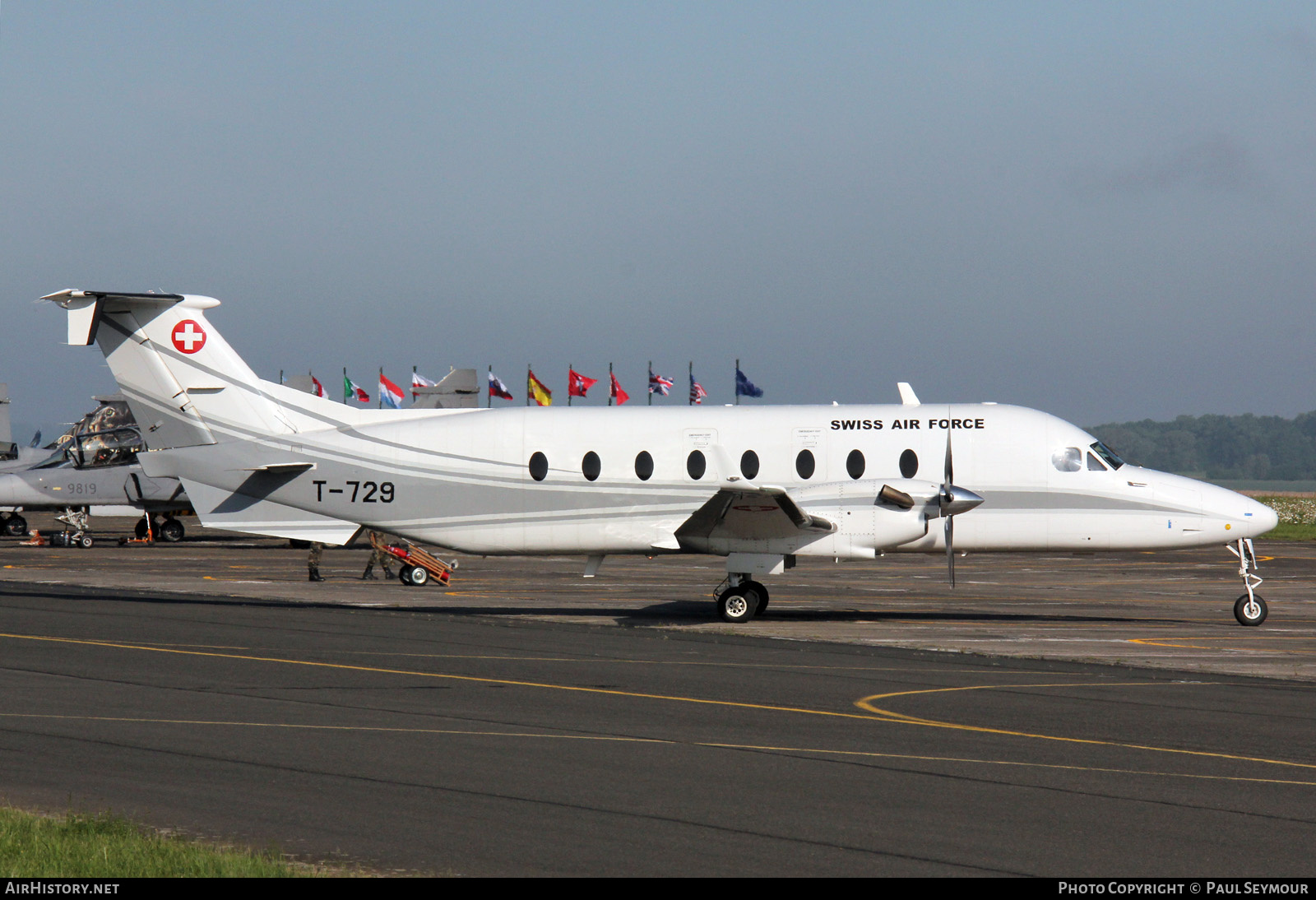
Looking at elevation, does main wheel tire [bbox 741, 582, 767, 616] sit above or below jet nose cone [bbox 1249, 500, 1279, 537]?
below

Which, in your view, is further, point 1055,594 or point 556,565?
point 556,565

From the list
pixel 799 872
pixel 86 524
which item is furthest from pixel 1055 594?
pixel 86 524

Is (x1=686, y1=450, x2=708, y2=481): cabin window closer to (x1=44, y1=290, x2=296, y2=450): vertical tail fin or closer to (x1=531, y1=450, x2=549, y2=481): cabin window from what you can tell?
(x1=531, y1=450, x2=549, y2=481): cabin window

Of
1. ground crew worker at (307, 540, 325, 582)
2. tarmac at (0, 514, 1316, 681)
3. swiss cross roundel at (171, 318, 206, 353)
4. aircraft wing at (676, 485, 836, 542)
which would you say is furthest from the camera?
ground crew worker at (307, 540, 325, 582)

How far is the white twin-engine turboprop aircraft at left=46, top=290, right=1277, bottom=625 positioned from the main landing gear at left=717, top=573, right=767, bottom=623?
0.03 meters

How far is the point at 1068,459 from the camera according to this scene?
2325 centimetres

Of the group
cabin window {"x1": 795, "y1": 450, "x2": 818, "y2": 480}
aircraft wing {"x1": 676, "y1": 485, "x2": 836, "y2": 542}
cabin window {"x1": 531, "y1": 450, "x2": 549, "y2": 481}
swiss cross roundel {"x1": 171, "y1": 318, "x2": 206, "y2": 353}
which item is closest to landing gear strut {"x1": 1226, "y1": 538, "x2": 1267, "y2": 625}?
aircraft wing {"x1": 676, "y1": 485, "x2": 836, "y2": 542}

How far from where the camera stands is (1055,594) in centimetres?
3038

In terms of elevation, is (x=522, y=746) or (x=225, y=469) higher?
(x=225, y=469)

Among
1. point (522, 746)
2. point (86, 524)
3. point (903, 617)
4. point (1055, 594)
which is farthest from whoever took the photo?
point (86, 524)

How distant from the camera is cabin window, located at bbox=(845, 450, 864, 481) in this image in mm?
23109

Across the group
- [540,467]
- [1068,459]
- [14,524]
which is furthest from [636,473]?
[14,524]

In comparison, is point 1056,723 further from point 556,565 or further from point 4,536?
point 4,536

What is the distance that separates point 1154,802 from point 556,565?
108 ft
